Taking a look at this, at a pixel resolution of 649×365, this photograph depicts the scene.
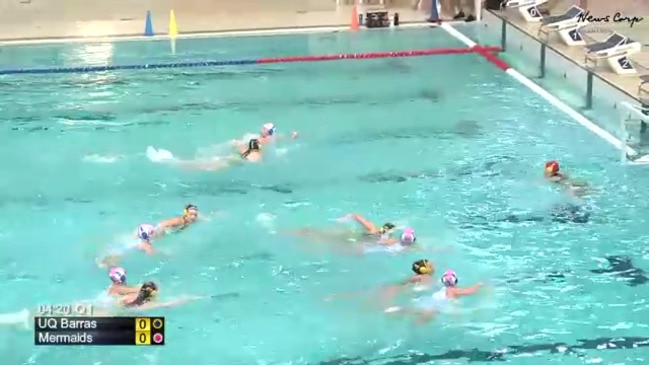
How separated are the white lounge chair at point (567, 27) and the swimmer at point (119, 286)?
5.82 m

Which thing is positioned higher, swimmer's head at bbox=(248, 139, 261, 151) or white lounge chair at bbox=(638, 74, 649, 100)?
white lounge chair at bbox=(638, 74, 649, 100)

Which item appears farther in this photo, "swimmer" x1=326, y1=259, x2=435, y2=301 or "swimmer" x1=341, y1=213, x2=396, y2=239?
"swimmer" x1=341, y1=213, x2=396, y2=239

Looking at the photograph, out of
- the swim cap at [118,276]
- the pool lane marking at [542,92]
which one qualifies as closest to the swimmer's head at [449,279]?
the swim cap at [118,276]

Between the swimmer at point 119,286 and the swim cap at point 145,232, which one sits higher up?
the swim cap at point 145,232

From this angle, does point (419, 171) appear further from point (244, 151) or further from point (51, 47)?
point (51, 47)

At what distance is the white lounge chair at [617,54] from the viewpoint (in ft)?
27.8

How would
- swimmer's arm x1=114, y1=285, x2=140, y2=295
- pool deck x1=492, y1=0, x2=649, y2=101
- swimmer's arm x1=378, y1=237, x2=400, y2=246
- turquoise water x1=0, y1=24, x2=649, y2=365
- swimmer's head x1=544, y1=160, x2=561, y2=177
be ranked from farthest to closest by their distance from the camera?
pool deck x1=492, y1=0, x2=649, y2=101 < swimmer's head x1=544, y1=160, x2=561, y2=177 < swimmer's arm x1=378, y1=237, x2=400, y2=246 < swimmer's arm x1=114, y1=285, x2=140, y2=295 < turquoise water x1=0, y1=24, x2=649, y2=365

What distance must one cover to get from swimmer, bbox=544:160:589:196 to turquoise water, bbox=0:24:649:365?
0.12 m

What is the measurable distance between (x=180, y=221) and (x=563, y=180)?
103 inches

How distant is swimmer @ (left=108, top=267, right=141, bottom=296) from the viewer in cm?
519

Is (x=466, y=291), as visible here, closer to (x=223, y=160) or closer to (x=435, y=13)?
(x=223, y=160)

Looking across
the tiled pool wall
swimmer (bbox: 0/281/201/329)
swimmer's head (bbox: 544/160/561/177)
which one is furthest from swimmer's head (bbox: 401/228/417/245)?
the tiled pool wall

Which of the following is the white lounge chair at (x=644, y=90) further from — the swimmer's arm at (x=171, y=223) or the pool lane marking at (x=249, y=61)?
the swimmer's arm at (x=171, y=223)

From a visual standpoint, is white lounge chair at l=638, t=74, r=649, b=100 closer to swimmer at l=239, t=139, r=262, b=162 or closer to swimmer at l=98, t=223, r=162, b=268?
swimmer at l=239, t=139, r=262, b=162
